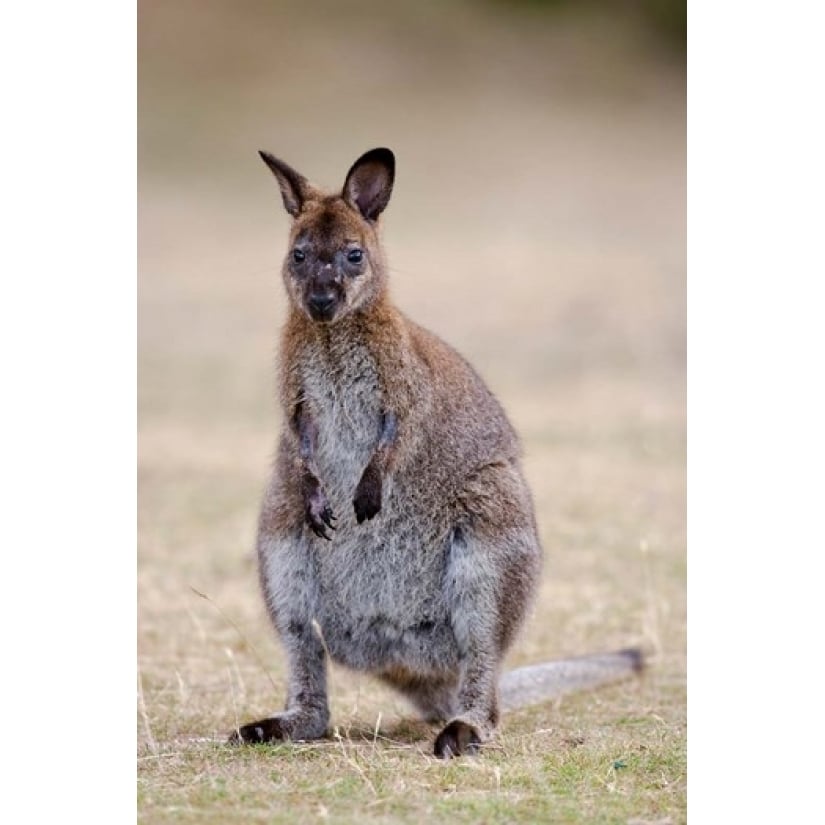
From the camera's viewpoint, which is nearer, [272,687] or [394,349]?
[394,349]

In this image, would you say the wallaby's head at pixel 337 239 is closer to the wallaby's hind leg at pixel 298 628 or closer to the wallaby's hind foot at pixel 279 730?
the wallaby's hind leg at pixel 298 628

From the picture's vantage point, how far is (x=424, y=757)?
544 cm

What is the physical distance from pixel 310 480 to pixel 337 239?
90 cm

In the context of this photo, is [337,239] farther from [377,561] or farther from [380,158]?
[377,561]

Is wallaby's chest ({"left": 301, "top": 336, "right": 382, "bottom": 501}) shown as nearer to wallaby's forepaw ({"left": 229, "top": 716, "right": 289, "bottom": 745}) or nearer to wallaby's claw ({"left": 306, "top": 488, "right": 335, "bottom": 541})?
wallaby's claw ({"left": 306, "top": 488, "right": 335, "bottom": 541})

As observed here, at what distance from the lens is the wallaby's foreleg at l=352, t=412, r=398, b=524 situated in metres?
5.71

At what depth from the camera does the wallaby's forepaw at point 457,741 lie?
5504mm

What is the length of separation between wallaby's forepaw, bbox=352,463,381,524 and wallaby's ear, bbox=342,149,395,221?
1.01m

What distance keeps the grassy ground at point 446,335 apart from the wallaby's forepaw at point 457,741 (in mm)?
76

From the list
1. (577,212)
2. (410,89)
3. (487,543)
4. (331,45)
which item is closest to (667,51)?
(331,45)

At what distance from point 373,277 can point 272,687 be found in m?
2.31

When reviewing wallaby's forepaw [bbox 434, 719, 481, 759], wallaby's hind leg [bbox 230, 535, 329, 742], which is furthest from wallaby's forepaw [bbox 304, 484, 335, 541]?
wallaby's forepaw [bbox 434, 719, 481, 759]
